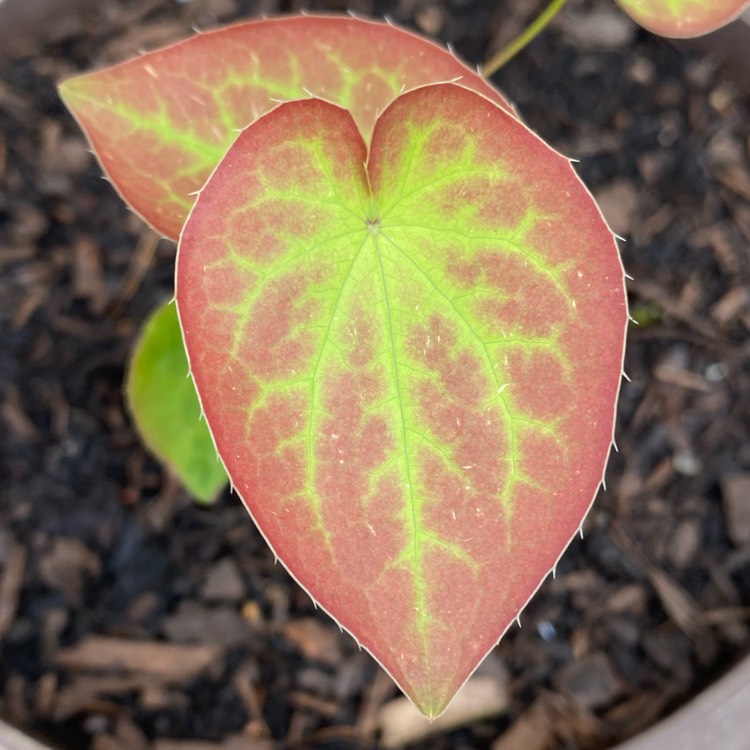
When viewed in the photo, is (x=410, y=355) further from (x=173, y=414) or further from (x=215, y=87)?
(x=173, y=414)

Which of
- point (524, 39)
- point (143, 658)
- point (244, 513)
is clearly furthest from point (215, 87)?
point (143, 658)

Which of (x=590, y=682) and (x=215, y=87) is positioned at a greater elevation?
(x=215, y=87)

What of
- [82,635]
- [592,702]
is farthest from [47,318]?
[592,702]

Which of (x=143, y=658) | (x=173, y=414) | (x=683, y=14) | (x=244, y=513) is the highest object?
(x=683, y=14)

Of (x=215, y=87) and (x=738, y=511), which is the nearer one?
(x=215, y=87)

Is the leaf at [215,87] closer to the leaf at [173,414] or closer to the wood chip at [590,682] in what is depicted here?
the leaf at [173,414]

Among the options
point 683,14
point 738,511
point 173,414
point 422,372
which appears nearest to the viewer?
point 422,372

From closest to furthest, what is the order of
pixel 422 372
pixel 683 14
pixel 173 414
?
pixel 422 372
pixel 683 14
pixel 173 414

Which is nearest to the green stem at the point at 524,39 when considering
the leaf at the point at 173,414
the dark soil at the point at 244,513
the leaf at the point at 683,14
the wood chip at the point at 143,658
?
the leaf at the point at 683,14
